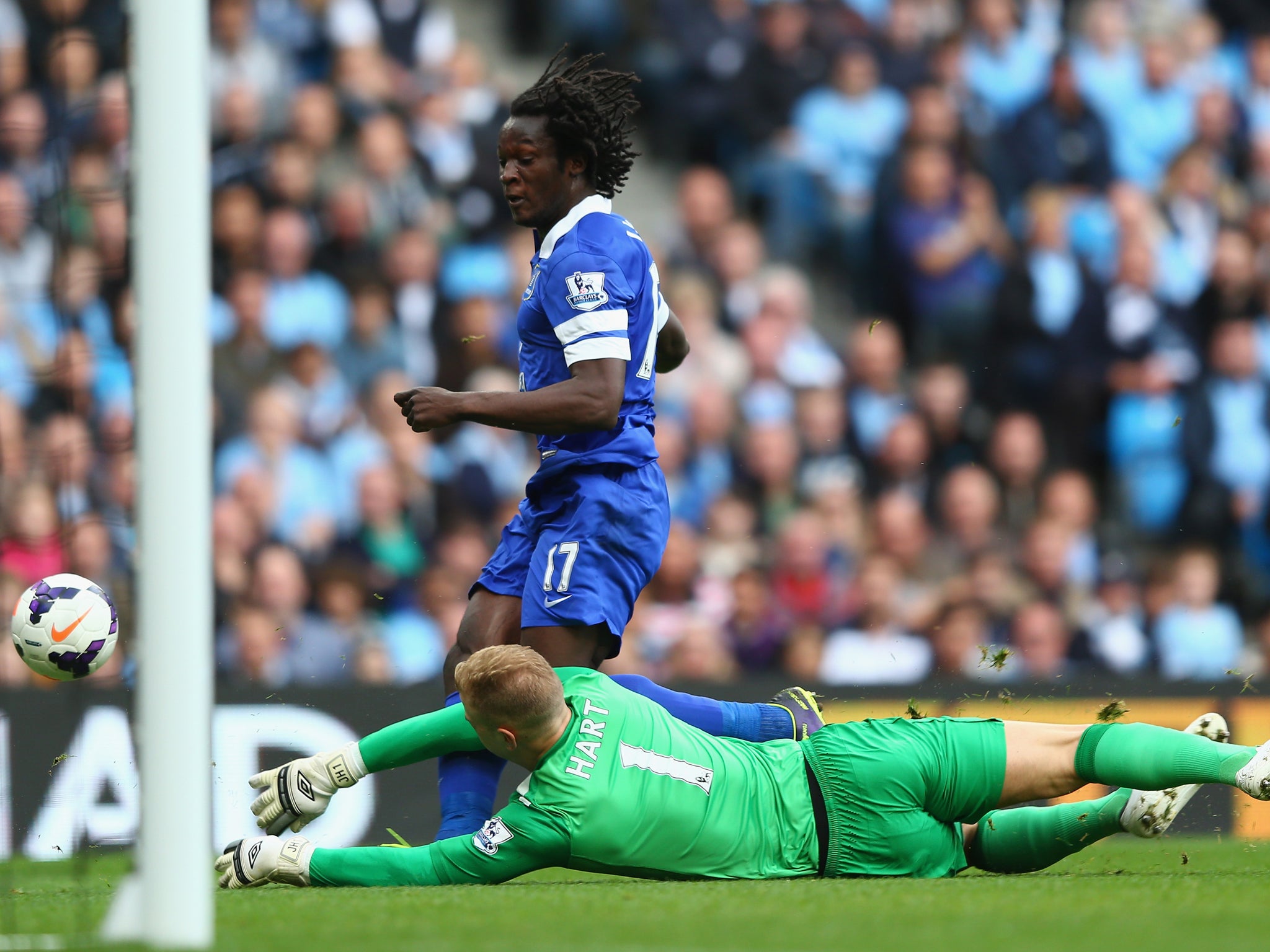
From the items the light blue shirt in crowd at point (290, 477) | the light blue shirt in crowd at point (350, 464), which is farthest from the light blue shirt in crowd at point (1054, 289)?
the light blue shirt in crowd at point (290, 477)

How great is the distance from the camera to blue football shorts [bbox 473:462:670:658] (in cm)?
459

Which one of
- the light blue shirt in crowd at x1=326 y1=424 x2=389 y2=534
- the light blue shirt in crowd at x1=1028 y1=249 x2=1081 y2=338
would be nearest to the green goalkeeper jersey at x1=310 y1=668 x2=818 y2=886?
the light blue shirt in crowd at x1=326 y1=424 x2=389 y2=534

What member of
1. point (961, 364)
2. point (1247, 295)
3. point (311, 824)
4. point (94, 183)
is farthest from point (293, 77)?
point (1247, 295)

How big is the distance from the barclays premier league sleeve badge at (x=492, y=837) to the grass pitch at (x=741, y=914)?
11cm

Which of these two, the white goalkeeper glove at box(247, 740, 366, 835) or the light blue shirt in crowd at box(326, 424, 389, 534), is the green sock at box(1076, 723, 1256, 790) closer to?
the white goalkeeper glove at box(247, 740, 366, 835)

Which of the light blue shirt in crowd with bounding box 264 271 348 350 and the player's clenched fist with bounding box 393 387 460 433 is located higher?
the light blue shirt in crowd with bounding box 264 271 348 350

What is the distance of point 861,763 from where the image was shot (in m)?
4.32

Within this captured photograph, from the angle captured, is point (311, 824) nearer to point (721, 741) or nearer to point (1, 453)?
point (721, 741)

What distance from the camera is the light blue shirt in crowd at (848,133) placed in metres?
9.37

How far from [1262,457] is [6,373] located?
6379mm

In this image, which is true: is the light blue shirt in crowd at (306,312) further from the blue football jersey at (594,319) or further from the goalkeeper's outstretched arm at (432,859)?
the goalkeeper's outstretched arm at (432,859)

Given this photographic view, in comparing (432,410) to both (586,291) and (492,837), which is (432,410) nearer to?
(586,291)

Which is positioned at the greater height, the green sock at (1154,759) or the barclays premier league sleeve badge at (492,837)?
the green sock at (1154,759)

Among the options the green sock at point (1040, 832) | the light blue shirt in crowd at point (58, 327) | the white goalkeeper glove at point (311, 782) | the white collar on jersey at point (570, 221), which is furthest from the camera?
the light blue shirt in crowd at point (58, 327)
